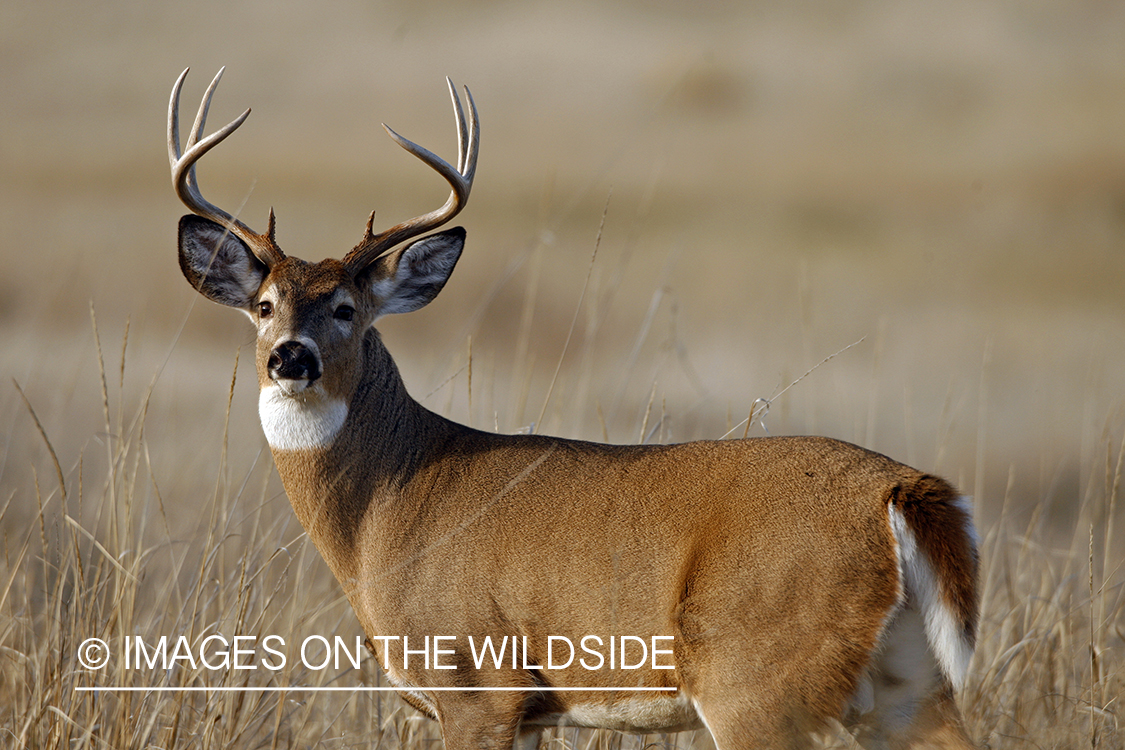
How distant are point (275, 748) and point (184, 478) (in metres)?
4.04

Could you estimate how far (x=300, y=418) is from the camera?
3.95 m

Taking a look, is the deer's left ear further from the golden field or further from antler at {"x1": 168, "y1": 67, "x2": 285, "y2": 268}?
the golden field

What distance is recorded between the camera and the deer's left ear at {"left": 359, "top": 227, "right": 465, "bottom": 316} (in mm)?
4227

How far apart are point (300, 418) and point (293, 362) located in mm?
305

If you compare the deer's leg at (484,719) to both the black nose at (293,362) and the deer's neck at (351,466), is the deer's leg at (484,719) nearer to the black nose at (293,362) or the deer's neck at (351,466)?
the deer's neck at (351,466)

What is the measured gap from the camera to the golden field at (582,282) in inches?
179

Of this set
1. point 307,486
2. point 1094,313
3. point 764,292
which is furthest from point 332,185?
point 307,486

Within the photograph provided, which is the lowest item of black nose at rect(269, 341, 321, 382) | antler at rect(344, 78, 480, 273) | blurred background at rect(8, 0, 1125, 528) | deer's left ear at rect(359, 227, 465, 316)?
blurred background at rect(8, 0, 1125, 528)

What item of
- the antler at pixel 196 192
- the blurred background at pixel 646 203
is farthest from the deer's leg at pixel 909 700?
the blurred background at pixel 646 203

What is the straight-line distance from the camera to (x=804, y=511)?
3289 mm

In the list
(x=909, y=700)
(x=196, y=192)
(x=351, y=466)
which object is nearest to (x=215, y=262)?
(x=196, y=192)

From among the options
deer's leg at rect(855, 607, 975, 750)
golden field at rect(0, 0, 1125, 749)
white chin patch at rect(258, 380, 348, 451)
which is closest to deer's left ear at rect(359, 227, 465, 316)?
white chin patch at rect(258, 380, 348, 451)

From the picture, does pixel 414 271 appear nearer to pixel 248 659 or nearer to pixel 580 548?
pixel 580 548

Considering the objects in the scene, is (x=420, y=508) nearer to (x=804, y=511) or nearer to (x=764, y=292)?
(x=804, y=511)
